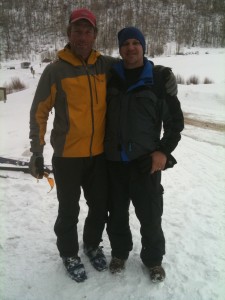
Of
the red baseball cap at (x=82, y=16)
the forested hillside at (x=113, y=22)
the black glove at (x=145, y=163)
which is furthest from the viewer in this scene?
the forested hillside at (x=113, y=22)

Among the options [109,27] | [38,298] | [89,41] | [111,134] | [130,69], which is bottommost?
[38,298]

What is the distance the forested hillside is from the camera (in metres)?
49.2

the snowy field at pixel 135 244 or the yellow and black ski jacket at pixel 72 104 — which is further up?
the yellow and black ski jacket at pixel 72 104

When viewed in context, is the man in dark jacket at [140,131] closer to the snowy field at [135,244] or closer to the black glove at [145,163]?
the black glove at [145,163]

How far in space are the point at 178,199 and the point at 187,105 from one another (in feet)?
26.3

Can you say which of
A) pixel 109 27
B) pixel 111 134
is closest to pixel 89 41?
pixel 111 134

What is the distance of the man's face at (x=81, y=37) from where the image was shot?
2.28 meters

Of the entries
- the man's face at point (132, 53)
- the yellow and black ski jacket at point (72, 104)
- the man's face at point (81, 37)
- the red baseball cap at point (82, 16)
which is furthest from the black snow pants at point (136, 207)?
the red baseball cap at point (82, 16)

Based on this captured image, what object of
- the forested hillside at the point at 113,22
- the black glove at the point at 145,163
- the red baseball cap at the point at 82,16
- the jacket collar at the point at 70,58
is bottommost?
the black glove at the point at 145,163

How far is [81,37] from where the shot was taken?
7.50 ft

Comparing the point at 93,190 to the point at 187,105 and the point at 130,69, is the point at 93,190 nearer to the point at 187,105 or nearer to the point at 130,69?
the point at 130,69

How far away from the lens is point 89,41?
2320 mm

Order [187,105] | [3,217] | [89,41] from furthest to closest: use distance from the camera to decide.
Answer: [187,105] → [3,217] → [89,41]

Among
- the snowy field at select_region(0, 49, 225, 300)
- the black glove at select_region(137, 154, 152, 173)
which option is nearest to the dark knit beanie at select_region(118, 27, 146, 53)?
the black glove at select_region(137, 154, 152, 173)
